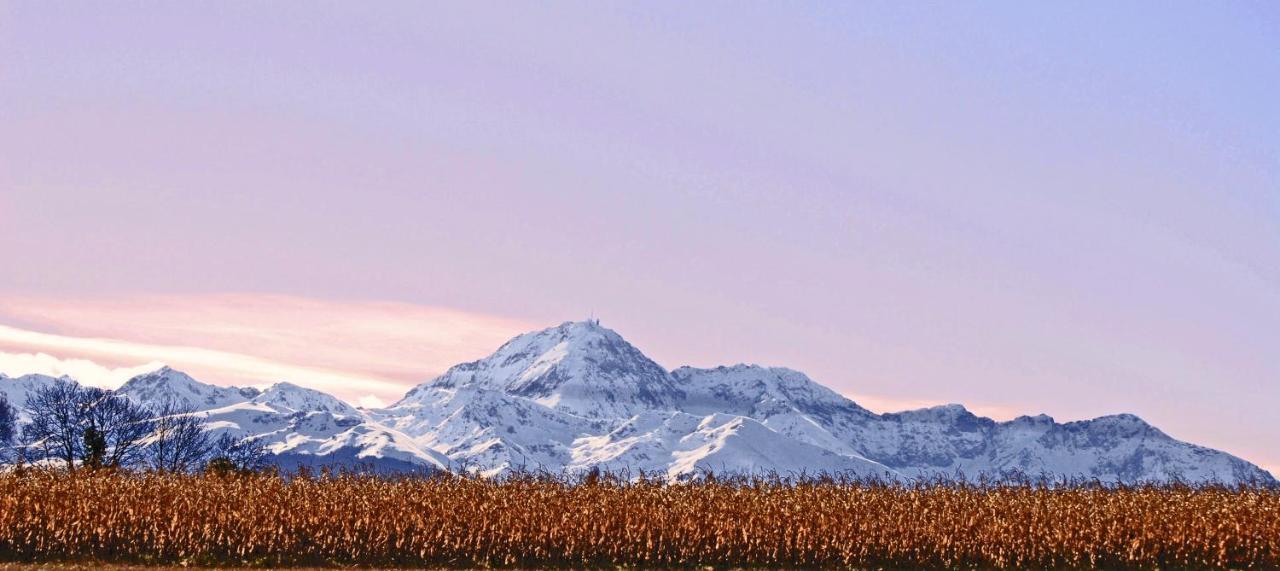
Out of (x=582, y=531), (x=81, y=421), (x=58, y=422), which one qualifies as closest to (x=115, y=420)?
(x=81, y=421)

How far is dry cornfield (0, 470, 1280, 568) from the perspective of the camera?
39906mm

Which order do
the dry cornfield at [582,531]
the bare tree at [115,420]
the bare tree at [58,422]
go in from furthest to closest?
the bare tree at [115,420] < the bare tree at [58,422] < the dry cornfield at [582,531]

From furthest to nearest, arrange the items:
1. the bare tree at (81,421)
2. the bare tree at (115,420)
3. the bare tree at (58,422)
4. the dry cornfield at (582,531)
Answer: the bare tree at (115,420) → the bare tree at (81,421) → the bare tree at (58,422) → the dry cornfield at (582,531)

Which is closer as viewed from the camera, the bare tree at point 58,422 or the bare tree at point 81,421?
the bare tree at point 58,422

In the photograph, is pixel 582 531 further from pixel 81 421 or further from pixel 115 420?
pixel 115 420

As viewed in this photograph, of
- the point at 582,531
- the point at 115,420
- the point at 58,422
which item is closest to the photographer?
the point at 582,531

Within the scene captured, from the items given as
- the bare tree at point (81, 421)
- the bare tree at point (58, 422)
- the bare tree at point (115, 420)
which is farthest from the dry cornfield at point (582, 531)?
the bare tree at point (115, 420)

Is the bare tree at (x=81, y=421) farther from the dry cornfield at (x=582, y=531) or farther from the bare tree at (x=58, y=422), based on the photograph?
the dry cornfield at (x=582, y=531)

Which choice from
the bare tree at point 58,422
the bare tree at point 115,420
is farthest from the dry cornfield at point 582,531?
the bare tree at point 115,420

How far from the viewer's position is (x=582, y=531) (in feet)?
132

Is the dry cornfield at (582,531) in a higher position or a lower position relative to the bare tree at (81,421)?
lower

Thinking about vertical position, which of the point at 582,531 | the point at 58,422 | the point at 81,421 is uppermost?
the point at 81,421

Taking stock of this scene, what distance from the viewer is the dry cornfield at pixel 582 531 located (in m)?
39.9

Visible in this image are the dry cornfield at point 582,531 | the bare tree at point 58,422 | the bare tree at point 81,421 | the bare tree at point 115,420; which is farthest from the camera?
the bare tree at point 115,420
